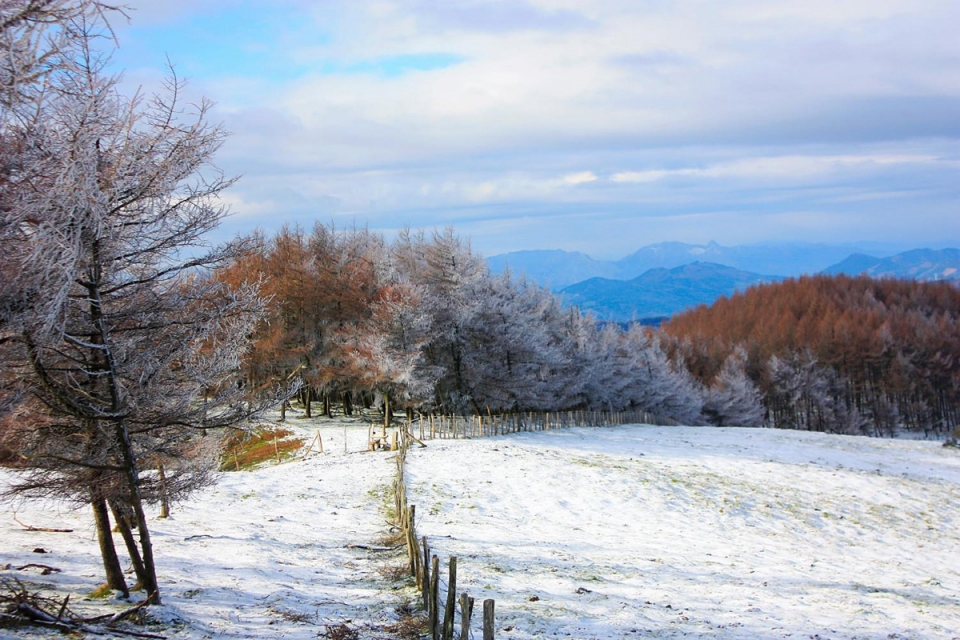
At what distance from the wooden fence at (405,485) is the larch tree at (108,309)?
3.86 m

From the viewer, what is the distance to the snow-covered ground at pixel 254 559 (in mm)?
9977

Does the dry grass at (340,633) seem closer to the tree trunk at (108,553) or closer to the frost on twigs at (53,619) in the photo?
the frost on twigs at (53,619)

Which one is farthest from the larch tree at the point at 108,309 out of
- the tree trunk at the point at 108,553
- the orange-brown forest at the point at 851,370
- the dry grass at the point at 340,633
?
the orange-brown forest at the point at 851,370

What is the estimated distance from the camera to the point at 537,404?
48.7 m

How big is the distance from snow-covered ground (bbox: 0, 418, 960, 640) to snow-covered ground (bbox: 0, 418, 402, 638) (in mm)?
56

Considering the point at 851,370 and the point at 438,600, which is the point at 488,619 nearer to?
the point at 438,600

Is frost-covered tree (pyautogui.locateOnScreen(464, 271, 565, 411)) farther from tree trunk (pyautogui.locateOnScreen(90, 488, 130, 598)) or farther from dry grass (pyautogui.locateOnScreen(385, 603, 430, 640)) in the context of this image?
tree trunk (pyautogui.locateOnScreen(90, 488, 130, 598))

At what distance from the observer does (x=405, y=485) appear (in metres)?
21.6

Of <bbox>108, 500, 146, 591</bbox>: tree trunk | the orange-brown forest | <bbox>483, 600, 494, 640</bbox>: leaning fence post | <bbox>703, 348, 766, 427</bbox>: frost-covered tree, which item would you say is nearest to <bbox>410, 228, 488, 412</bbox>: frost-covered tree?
<bbox>108, 500, 146, 591</bbox>: tree trunk

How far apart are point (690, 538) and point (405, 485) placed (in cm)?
858

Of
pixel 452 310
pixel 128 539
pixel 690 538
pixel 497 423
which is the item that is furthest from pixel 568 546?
pixel 452 310

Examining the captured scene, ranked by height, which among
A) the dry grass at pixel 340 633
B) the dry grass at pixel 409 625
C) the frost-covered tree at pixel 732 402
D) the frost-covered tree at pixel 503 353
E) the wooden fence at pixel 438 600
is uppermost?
the frost-covered tree at pixel 503 353

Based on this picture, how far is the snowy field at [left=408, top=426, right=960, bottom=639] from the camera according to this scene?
1214 centimetres

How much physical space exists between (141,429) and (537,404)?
40210 millimetres
